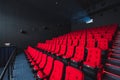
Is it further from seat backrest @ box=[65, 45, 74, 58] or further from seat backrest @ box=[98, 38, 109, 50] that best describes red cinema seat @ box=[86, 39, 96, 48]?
seat backrest @ box=[65, 45, 74, 58]

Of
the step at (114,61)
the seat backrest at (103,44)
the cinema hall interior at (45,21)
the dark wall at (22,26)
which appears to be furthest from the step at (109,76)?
the dark wall at (22,26)

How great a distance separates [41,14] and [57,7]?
0.71 metres

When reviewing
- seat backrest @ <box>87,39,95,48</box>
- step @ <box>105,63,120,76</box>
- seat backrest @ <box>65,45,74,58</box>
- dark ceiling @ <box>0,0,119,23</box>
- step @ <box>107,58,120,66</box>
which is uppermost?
Result: dark ceiling @ <box>0,0,119,23</box>

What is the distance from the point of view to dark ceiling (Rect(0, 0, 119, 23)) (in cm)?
426

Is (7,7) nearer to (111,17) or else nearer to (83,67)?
(111,17)

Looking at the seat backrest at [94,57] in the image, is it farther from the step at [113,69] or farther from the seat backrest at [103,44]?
the seat backrest at [103,44]

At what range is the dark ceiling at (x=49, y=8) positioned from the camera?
4.26 metres

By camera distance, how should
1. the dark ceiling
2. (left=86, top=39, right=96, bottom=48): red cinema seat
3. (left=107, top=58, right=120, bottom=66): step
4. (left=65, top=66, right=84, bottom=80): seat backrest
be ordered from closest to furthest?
(left=65, top=66, right=84, bottom=80): seat backrest
(left=107, top=58, right=120, bottom=66): step
(left=86, top=39, right=96, bottom=48): red cinema seat
the dark ceiling

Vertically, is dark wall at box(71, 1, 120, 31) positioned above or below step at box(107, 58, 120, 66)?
above

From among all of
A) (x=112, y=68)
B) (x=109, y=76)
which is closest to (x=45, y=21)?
(x=112, y=68)

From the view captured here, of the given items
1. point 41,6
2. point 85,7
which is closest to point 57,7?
point 41,6

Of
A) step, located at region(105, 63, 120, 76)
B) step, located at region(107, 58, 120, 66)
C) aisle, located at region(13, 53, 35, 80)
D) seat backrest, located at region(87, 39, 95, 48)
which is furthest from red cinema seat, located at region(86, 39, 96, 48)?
aisle, located at region(13, 53, 35, 80)

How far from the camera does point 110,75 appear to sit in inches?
47.9

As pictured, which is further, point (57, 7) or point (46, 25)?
point (46, 25)
